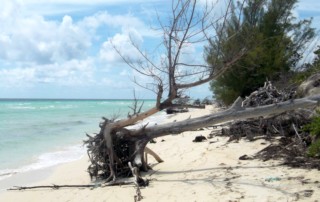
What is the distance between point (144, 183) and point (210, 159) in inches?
80.7

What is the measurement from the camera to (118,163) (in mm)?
7715

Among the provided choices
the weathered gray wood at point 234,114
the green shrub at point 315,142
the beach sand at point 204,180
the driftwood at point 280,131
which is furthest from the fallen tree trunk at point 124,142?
the green shrub at point 315,142

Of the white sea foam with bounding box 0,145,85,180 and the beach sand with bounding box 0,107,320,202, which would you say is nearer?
the beach sand with bounding box 0,107,320,202

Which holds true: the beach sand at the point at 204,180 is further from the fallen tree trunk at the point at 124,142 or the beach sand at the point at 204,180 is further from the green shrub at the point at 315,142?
the green shrub at the point at 315,142

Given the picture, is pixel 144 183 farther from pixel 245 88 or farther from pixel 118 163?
pixel 245 88

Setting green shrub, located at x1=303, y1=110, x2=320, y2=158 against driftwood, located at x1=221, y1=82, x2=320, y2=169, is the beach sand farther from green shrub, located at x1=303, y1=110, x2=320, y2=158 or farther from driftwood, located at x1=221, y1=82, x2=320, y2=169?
green shrub, located at x1=303, y1=110, x2=320, y2=158

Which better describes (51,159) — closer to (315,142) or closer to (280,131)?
(280,131)

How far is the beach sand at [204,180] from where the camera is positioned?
523 cm

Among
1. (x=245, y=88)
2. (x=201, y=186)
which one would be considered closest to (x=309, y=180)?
(x=201, y=186)

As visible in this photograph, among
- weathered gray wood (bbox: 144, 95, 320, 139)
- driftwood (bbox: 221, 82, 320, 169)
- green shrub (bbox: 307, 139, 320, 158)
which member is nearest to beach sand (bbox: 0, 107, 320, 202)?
driftwood (bbox: 221, 82, 320, 169)

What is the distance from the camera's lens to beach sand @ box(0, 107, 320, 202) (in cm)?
523

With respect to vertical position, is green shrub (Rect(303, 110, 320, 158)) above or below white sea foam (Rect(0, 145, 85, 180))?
above

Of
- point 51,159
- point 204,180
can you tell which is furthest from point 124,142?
point 51,159

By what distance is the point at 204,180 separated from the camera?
627 centimetres
